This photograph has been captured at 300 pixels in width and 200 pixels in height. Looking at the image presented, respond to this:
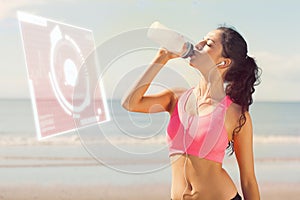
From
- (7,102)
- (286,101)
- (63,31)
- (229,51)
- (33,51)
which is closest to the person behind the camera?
(229,51)

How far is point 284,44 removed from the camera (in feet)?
42.4

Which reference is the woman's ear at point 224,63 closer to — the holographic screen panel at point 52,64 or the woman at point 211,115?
the woman at point 211,115

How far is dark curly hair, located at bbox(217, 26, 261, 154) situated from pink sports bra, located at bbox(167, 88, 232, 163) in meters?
0.07

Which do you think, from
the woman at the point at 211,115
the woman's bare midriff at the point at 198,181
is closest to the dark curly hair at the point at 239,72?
the woman at the point at 211,115

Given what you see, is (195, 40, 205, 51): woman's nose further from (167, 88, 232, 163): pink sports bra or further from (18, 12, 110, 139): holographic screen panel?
(18, 12, 110, 139): holographic screen panel

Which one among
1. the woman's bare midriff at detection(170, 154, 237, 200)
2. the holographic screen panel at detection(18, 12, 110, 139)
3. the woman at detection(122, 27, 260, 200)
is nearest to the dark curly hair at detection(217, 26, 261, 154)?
the woman at detection(122, 27, 260, 200)

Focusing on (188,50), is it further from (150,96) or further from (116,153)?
(116,153)

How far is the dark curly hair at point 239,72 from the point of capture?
1.59 metres

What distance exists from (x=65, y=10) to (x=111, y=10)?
106 cm

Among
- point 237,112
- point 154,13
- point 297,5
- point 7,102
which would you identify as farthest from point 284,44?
point 237,112

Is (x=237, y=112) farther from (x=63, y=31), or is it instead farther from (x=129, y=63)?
(x=63, y=31)

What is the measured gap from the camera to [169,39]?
1.42 meters

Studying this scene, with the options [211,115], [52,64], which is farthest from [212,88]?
[52,64]

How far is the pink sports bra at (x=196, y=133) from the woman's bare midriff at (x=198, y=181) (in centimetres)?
3
